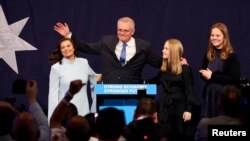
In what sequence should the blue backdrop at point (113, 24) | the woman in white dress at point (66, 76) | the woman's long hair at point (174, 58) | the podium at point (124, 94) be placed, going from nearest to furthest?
the podium at point (124, 94)
the woman in white dress at point (66, 76)
the woman's long hair at point (174, 58)
the blue backdrop at point (113, 24)

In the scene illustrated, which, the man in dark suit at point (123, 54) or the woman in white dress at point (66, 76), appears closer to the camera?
the woman in white dress at point (66, 76)

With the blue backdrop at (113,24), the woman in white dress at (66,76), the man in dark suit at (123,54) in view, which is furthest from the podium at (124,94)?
the blue backdrop at (113,24)

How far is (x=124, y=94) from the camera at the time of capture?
6520mm

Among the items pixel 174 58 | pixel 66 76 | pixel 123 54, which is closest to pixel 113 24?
pixel 123 54

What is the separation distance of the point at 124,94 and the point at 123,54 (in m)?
0.62

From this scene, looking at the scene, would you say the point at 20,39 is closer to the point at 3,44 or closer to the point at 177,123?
the point at 3,44

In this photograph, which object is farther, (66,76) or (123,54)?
(123,54)

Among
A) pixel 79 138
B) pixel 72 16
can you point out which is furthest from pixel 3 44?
pixel 79 138

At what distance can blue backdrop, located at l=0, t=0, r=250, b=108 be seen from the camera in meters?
7.79

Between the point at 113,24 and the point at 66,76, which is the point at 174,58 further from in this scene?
the point at 113,24

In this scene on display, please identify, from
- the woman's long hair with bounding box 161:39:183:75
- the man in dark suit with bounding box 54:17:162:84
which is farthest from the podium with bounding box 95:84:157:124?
the woman's long hair with bounding box 161:39:183:75

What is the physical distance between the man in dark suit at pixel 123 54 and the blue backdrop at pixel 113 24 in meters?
0.76

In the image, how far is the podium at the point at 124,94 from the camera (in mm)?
6461

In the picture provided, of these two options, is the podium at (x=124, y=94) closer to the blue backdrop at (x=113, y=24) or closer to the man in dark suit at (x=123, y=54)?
the man in dark suit at (x=123, y=54)
